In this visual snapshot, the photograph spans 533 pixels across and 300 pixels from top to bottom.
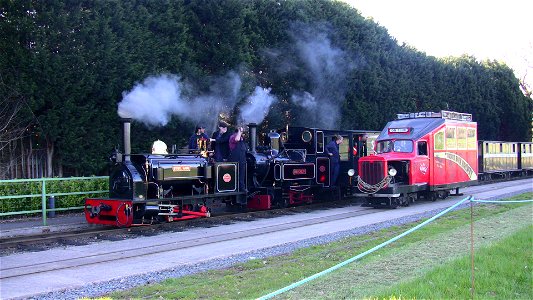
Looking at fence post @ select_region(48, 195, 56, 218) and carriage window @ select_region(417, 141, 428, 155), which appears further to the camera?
carriage window @ select_region(417, 141, 428, 155)

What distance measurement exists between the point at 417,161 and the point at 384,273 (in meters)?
11.3

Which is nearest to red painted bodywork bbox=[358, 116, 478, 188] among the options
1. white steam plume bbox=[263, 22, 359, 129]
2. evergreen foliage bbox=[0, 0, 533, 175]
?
white steam plume bbox=[263, 22, 359, 129]

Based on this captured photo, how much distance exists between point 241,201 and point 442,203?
25.5 feet

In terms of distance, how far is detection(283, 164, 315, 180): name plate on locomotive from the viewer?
56.9ft

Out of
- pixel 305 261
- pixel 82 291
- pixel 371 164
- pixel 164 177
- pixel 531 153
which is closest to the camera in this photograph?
pixel 82 291

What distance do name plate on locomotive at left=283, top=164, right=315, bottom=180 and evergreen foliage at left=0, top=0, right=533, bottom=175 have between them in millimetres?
4190

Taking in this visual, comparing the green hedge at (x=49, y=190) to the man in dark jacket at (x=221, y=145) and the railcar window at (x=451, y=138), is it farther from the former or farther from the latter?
the railcar window at (x=451, y=138)

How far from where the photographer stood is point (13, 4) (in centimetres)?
1472

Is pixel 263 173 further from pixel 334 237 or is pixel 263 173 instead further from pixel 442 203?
pixel 442 203

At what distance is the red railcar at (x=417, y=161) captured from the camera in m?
17.8

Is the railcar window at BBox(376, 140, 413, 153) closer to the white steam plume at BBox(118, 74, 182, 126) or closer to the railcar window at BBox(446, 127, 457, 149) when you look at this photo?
the railcar window at BBox(446, 127, 457, 149)

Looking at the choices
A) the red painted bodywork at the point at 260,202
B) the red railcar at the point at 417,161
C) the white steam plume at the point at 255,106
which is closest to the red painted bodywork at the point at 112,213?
the red painted bodywork at the point at 260,202

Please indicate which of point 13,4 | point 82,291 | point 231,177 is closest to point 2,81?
point 13,4

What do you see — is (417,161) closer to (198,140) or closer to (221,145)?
(221,145)
